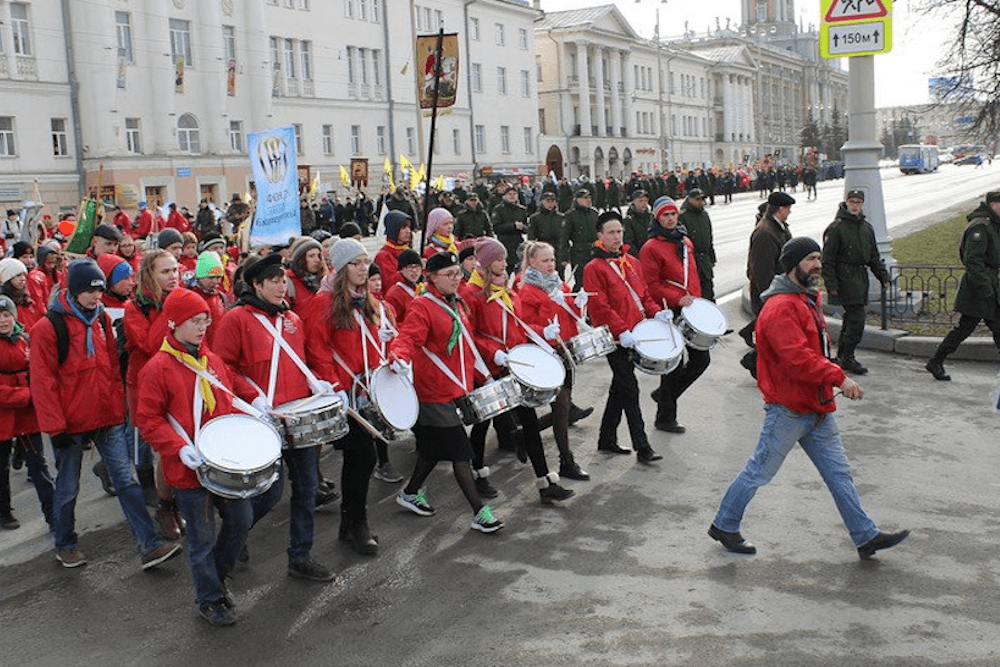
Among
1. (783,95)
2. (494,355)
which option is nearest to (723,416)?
(494,355)

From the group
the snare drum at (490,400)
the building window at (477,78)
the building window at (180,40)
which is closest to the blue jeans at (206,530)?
the snare drum at (490,400)

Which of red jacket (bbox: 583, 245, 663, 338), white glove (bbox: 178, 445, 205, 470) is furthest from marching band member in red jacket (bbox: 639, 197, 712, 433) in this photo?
white glove (bbox: 178, 445, 205, 470)

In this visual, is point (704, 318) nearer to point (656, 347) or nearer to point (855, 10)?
point (656, 347)

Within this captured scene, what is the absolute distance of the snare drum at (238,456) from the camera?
5.25 metres

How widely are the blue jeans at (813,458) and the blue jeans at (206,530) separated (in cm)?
282

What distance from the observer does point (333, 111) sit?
53125 millimetres

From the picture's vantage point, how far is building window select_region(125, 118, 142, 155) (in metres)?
41.7

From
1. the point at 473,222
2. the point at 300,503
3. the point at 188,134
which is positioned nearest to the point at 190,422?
the point at 300,503

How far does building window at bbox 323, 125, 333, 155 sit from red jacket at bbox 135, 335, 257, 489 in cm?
4855

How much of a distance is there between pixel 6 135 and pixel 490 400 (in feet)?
121

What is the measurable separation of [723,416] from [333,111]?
4620 cm

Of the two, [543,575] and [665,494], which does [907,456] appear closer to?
[665,494]

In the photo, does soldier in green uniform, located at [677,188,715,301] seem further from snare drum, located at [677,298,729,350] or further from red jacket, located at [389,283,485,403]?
red jacket, located at [389,283,485,403]

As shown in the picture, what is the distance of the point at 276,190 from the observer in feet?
35.4
